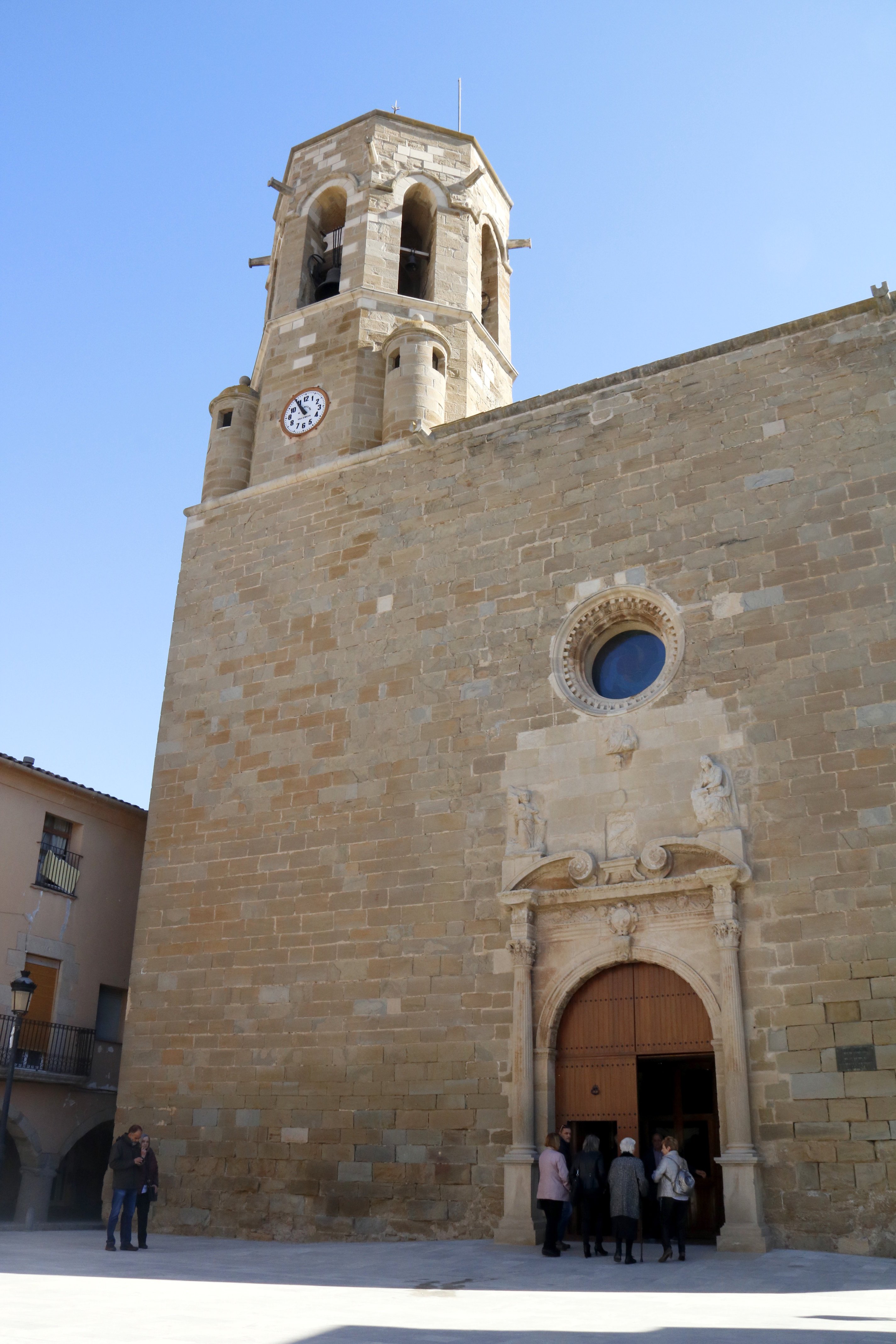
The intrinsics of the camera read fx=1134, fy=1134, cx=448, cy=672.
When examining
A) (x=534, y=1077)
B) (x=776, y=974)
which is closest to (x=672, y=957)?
(x=776, y=974)

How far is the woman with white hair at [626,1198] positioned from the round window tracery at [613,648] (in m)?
4.08

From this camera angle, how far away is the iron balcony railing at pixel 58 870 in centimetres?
1533

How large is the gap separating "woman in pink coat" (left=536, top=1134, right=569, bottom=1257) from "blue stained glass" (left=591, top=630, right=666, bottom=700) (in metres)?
4.26

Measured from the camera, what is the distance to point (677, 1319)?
577 centimetres

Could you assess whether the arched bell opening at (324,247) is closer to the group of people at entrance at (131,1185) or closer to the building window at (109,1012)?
the building window at (109,1012)

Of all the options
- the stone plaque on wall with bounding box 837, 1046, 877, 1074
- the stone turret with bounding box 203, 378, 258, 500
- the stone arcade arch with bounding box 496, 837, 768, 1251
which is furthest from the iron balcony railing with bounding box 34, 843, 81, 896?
the stone plaque on wall with bounding box 837, 1046, 877, 1074

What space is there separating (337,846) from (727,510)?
5.22 meters

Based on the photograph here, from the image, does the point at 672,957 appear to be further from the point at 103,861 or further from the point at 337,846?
the point at 103,861

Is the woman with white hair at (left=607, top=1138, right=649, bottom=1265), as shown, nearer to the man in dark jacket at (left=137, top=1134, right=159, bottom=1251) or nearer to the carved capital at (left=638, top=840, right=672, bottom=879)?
the carved capital at (left=638, top=840, right=672, bottom=879)

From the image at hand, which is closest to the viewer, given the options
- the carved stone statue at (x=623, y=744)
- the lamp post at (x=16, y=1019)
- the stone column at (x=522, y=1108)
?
the stone column at (x=522, y=1108)

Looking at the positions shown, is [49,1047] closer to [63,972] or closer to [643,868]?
[63,972]

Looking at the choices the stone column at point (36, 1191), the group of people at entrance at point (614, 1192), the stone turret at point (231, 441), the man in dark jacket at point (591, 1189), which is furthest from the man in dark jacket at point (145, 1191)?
the stone turret at point (231, 441)

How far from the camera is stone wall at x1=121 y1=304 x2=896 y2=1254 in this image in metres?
9.25

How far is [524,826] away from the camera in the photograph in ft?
35.5
